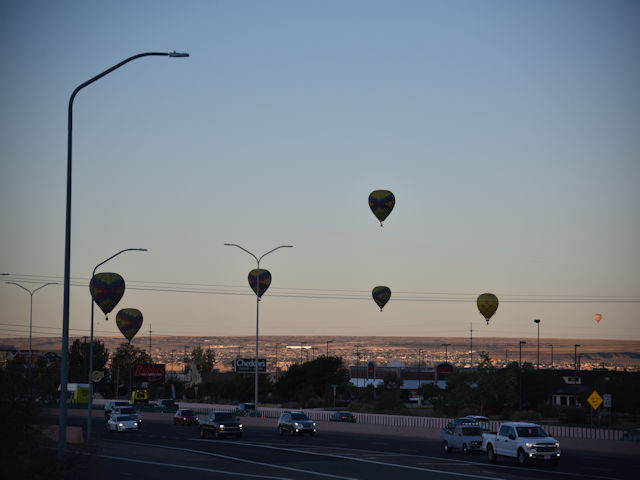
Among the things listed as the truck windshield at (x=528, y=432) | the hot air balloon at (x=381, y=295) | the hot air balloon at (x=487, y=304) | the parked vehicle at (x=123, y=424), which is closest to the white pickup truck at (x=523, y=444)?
the truck windshield at (x=528, y=432)

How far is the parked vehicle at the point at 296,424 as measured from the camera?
57.0m

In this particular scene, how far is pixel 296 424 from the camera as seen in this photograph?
57188 mm

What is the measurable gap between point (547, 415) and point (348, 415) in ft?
110

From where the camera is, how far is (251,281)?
96.7m

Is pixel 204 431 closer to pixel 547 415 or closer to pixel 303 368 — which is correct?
pixel 547 415

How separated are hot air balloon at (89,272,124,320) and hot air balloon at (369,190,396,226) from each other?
26.2 m

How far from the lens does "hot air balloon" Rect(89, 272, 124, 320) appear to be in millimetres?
84188

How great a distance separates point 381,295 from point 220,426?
5116cm

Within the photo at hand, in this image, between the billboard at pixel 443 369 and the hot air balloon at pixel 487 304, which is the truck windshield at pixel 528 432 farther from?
the billboard at pixel 443 369

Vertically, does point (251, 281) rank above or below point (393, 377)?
above

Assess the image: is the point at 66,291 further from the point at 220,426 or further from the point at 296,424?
the point at 296,424

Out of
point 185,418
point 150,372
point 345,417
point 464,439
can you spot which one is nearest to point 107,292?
point 185,418

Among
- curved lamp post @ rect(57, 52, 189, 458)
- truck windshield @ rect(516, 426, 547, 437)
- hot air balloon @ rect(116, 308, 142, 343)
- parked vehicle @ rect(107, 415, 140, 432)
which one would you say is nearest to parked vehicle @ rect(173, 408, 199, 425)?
parked vehicle @ rect(107, 415, 140, 432)

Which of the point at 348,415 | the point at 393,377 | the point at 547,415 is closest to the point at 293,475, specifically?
the point at 348,415
